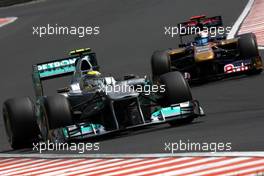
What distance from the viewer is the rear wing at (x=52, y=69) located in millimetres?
15750

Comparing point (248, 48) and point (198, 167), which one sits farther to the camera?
point (248, 48)

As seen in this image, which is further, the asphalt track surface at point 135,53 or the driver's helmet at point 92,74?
the driver's helmet at point 92,74

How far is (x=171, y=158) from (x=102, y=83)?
405 cm

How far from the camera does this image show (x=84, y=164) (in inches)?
440

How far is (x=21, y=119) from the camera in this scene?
46.6ft

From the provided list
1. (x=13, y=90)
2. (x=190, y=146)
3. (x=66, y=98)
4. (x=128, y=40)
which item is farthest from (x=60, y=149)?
(x=128, y=40)
